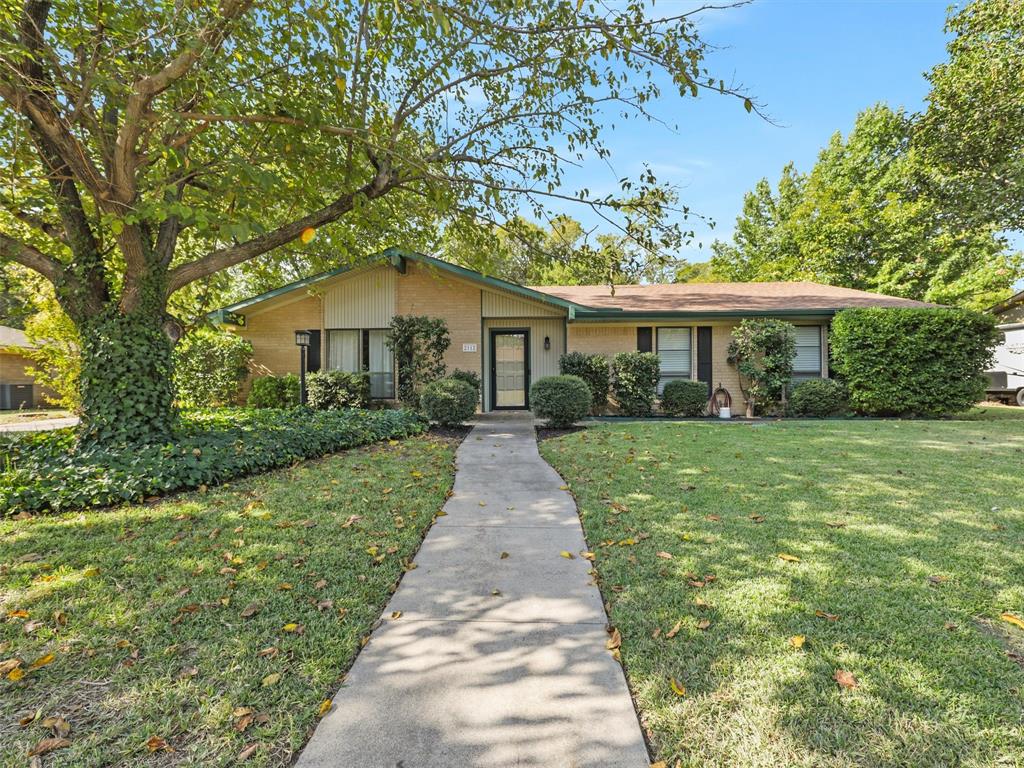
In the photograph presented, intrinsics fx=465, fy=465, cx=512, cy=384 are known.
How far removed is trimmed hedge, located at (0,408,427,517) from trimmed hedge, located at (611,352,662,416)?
6.60 m

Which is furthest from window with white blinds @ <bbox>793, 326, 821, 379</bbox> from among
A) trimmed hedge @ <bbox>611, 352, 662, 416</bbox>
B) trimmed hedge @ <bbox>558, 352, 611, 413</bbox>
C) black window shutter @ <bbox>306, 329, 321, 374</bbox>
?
black window shutter @ <bbox>306, 329, 321, 374</bbox>

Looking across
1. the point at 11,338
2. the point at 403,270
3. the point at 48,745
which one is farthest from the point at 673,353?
the point at 11,338

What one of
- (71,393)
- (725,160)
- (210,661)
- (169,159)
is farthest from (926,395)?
(71,393)

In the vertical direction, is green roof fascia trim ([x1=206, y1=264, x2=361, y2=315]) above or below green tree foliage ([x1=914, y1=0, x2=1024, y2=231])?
below

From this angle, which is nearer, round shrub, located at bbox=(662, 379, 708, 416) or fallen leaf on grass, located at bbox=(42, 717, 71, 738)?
fallen leaf on grass, located at bbox=(42, 717, 71, 738)

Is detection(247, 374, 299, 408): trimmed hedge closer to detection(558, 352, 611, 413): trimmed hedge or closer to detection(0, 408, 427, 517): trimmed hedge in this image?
detection(0, 408, 427, 517): trimmed hedge

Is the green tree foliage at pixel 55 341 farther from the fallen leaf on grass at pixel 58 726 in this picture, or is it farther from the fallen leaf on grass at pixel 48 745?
the fallen leaf on grass at pixel 48 745

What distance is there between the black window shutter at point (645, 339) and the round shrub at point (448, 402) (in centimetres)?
549

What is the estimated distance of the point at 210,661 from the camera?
7.58ft

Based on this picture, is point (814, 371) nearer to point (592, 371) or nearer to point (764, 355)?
point (764, 355)

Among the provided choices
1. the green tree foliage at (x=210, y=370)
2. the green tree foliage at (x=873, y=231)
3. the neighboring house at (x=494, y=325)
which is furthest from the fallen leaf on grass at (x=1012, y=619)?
the green tree foliage at (x=873, y=231)

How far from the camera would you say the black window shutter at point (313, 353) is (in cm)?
1339

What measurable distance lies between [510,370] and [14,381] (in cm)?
1985

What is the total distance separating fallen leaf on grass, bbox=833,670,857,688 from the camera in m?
2.05
